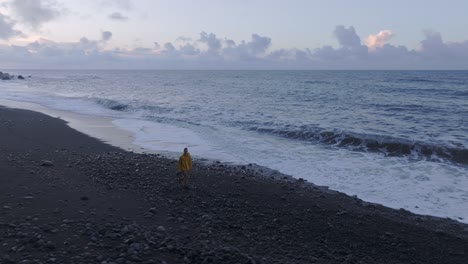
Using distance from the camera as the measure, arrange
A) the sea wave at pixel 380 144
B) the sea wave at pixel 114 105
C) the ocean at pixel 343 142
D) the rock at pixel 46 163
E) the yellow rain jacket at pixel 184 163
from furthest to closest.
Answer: the sea wave at pixel 114 105, the sea wave at pixel 380 144, the ocean at pixel 343 142, the rock at pixel 46 163, the yellow rain jacket at pixel 184 163

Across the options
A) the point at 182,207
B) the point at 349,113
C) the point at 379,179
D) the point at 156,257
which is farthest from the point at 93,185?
the point at 349,113

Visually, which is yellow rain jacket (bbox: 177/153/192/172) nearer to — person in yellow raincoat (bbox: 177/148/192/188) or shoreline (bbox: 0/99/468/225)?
person in yellow raincoat (bbox: 177/148/192/188)

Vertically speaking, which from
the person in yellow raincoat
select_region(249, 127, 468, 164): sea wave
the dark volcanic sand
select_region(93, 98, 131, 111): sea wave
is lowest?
select_region(249, 127, 468, 164): sea wave

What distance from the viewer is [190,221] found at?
380 inches

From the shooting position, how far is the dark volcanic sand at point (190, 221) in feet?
25.1

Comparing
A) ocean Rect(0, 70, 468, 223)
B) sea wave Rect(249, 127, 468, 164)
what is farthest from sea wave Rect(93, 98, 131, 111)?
sea wave Rect(249, 127, 468, 164)

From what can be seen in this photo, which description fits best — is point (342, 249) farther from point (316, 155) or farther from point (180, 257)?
point (316, 155)

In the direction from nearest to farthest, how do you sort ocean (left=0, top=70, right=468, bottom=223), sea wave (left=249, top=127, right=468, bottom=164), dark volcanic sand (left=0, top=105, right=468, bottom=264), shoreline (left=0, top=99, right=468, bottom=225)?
dark volcanic sand (left=0, top=105, right=468, bottom=264), ocean (left=0, top=70, right=468, bottom=223), shoreline (left=0, top=99, right=468, bottom=225), sea wave (left=249, top=127, right=468, bottom=164)

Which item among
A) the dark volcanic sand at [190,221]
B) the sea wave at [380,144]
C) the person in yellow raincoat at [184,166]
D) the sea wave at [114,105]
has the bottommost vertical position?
the sea wave at [380,144]

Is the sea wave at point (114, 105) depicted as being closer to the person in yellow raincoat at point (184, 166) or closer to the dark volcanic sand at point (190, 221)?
the dark volcanic sand at point (190, 221)

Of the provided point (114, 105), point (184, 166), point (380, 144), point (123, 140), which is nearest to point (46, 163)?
point (184, 166)

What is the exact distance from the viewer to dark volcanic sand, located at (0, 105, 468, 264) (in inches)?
301

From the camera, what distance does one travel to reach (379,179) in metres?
15.3

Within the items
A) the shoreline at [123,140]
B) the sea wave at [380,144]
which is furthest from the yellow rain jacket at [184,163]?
the sea wave at [380,144]
